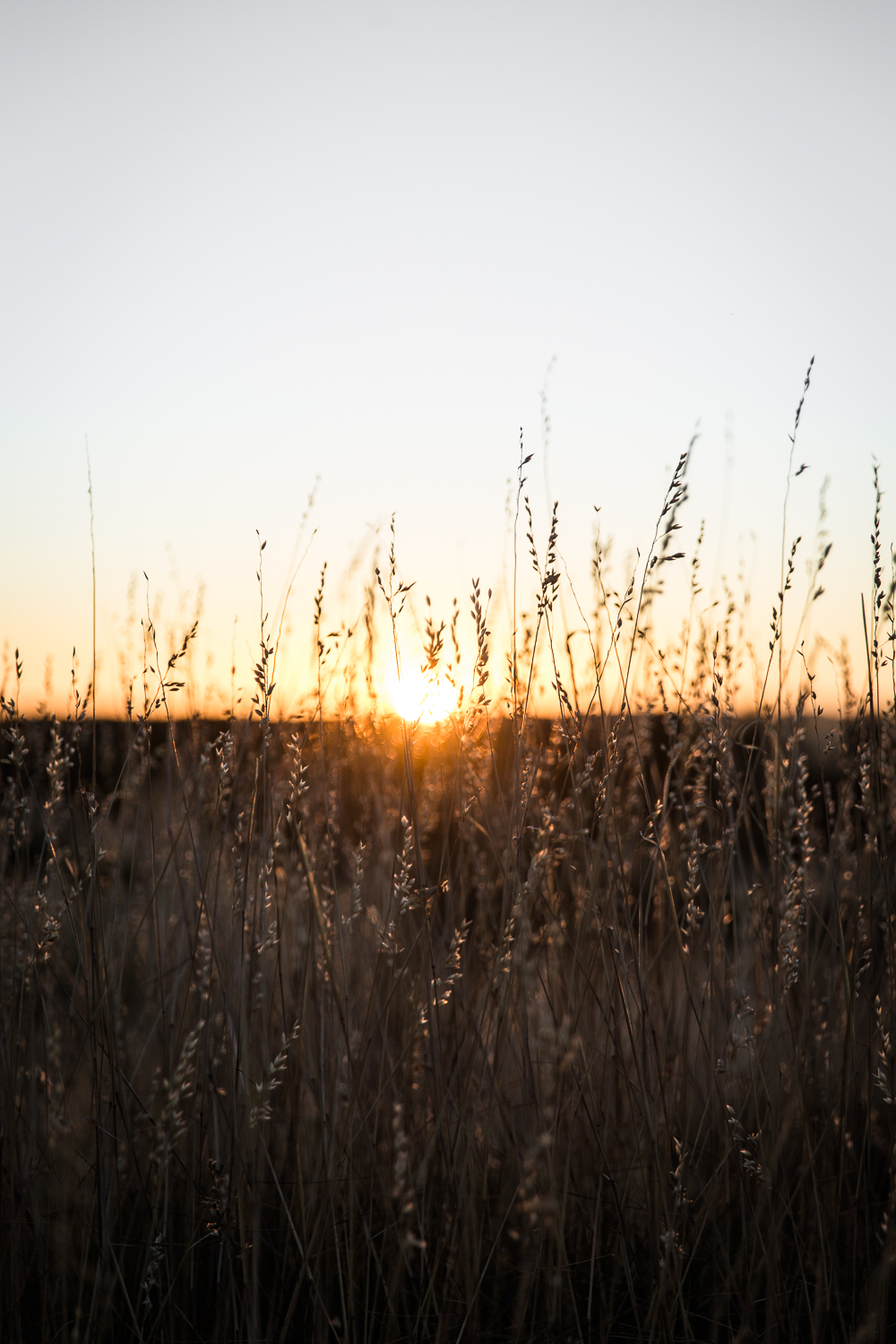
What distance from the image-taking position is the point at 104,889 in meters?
3.25

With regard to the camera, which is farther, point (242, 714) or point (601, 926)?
point (242, 714)

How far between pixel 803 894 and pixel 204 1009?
1000mm

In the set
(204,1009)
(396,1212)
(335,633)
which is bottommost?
(396,1212)

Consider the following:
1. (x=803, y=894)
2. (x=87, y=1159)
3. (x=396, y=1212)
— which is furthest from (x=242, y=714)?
(x=803, y=894)

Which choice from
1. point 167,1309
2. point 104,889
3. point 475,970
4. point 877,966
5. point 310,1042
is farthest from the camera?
point 104,889

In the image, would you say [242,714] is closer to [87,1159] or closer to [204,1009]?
[204,1009]

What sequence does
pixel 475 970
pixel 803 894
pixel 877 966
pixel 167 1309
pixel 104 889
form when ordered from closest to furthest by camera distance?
pixel 167 1309
pixel 803 894
pixel 877 966
pixel 475 970
pixel 104 889

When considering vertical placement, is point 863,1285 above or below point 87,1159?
below

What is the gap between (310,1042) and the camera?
5.07 ft

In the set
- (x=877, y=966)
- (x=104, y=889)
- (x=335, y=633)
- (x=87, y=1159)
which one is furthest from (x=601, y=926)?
(x=104, y=889)

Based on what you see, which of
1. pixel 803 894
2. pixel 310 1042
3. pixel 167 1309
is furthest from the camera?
pixel 310 1042

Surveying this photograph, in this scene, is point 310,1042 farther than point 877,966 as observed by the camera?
No

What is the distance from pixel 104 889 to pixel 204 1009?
213 cm

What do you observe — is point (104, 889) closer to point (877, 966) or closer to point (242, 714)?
point (242, 714)
